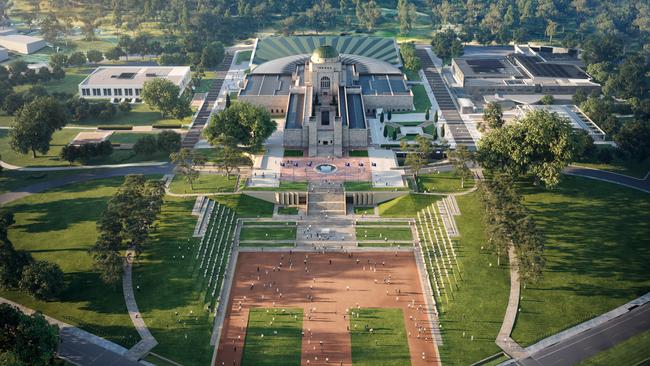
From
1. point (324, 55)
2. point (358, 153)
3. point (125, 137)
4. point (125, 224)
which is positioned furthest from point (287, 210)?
point (125, 137)

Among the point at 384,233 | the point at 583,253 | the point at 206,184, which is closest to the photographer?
the point at 583,253

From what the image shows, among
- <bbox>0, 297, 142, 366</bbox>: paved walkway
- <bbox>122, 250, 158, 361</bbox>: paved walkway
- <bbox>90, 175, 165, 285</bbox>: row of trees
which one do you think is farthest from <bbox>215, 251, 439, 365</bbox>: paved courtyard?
<bbox>90, 175, 165, 285</bbox>: row of trees

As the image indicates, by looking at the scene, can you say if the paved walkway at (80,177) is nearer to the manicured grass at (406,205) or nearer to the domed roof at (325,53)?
the manicured grass at (406,205)

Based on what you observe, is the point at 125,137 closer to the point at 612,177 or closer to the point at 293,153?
the point at 293,153

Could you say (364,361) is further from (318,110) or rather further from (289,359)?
(318,110)

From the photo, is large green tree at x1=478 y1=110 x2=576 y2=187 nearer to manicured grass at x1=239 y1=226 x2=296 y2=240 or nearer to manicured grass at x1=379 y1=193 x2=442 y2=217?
manicured grass at x1=379 y1=193 x2=442 y2=217

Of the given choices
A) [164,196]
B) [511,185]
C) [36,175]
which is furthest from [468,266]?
[36,175]

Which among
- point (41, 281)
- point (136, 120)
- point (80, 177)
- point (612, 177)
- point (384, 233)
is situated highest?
point (612, 177)
